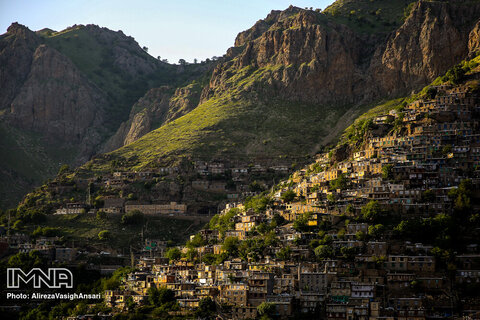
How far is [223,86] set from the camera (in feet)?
551

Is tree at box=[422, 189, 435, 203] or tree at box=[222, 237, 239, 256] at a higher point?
tree at box=[422, 189, 435, 203]

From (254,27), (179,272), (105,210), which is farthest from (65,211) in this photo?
(254,27)

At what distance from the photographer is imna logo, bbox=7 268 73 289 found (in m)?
102

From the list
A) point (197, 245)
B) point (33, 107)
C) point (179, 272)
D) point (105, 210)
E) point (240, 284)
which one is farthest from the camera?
point (33, 107)

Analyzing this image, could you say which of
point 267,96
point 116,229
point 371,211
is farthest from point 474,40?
point 116,229

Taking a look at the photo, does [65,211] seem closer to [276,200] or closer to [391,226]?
[276,200]

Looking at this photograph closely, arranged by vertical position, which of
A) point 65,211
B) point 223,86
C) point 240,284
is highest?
point 223,86

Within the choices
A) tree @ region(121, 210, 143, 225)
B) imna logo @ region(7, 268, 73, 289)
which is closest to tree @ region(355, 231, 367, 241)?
imna logo @ region(7, 268, 73, 289)

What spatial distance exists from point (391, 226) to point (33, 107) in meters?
116

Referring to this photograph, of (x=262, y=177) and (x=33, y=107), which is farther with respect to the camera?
(x=33, y=107)

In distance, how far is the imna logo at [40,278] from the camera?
102 meters

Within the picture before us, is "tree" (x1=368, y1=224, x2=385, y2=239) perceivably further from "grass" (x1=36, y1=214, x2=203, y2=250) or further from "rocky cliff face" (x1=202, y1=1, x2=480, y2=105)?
"rocky cliff face" (x1=202, y1=1, x2=480, y2=105)

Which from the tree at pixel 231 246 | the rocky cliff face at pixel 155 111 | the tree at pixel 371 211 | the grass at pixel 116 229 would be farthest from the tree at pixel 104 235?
the rocky cliff face at pixel 155 111

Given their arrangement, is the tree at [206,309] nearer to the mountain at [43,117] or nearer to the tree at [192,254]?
the tree at [192,254]
